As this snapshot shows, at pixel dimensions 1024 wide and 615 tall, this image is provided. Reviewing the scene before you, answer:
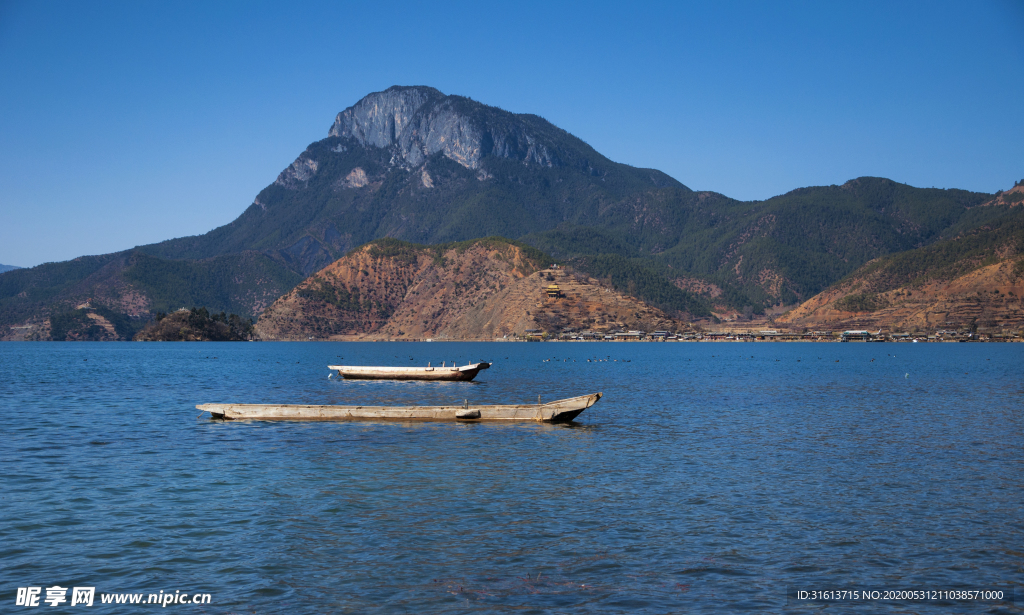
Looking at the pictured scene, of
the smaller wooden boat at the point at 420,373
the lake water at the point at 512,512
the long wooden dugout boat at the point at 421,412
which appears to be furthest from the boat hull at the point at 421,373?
the long wooden dugout boat at the point at 421,412

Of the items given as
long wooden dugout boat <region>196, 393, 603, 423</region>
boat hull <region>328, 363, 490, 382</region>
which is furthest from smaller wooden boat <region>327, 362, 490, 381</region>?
long wooden dugout boat <region>196, 393, 603, 423</region>

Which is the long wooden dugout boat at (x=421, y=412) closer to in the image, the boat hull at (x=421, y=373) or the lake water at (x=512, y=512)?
the lake water at (x=512, y=512)

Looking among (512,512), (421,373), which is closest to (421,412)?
(512,512)

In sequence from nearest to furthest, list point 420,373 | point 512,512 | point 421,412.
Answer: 1. point 512,512
2. point 421,412
3. point 420,373

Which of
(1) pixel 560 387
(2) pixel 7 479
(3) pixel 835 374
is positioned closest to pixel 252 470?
(2) pixel 7 479

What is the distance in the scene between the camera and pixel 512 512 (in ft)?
74.7

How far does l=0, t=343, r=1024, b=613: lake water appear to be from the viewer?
54.5ft

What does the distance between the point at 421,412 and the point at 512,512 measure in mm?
21712

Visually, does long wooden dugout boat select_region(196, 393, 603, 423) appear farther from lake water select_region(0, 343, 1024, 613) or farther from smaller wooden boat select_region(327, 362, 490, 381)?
smaller wooden boat select_region(327, 362, 490, 381)

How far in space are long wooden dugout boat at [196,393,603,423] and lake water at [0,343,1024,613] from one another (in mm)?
816

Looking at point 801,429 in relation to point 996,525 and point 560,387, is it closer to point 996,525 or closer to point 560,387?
point 996,525

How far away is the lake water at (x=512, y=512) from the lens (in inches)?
655

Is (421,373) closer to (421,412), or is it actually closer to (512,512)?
(421,412)

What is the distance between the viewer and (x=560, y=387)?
3059 inches
